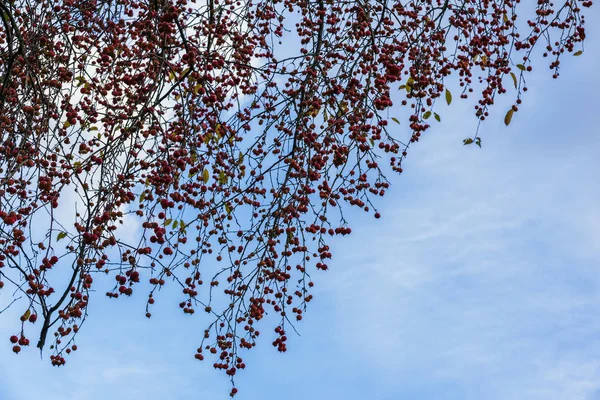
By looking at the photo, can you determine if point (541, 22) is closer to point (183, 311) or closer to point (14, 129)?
point (183, 311)

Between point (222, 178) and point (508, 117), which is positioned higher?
point (508, 117)

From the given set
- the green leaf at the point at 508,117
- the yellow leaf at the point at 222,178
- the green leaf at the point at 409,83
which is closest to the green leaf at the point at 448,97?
the green leaf at the point at 409,83

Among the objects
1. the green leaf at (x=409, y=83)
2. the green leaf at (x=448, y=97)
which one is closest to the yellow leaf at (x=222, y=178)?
the green leaf at (x=409, y=83)

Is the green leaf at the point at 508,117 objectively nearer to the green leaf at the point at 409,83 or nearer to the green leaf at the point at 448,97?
the green leaf at the point at 448,97

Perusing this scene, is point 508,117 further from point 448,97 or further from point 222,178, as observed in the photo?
point 222,178

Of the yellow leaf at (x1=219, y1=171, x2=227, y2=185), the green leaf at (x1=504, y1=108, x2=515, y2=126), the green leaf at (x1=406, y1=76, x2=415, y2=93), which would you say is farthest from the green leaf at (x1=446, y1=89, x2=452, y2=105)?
the yellow leaf at (x1=219, y1=171, x2=227, y2=185)

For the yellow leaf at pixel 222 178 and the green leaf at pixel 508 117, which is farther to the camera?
the green leaf at pixel 508 117

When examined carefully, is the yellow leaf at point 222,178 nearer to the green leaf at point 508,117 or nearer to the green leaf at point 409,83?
the green leaf at point 409,83

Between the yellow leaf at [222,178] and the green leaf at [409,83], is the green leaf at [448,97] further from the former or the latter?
the yellow leaf at [222,178]

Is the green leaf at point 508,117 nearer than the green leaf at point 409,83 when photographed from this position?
No

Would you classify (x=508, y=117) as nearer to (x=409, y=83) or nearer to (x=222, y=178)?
(x=409, y=83)

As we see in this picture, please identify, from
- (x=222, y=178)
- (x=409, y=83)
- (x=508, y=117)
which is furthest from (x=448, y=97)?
(x=222, y=178)

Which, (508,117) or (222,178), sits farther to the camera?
(508,117)

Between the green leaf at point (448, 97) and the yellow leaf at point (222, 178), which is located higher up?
the green leaf at point (448, 97)
